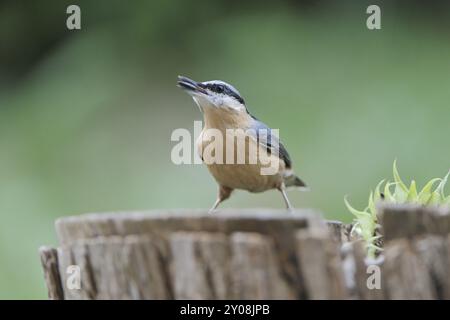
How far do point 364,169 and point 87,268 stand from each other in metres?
4.82

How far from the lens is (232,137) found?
3.99m

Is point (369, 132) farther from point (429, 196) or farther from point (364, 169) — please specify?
point (429, 196)

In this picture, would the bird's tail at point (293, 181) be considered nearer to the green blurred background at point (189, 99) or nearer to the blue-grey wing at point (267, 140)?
the blue-grey wing at point (267, 140)

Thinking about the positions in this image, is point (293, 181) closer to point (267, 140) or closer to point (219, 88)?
point (267, 140)

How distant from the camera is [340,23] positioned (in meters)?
7.73

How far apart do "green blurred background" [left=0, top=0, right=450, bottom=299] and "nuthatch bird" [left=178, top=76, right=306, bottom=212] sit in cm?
198

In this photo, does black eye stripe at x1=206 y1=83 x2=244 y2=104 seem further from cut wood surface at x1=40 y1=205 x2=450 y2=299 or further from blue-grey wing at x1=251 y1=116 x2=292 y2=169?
cut wood surface at x1=40 y1=205 x2=450 y2=299

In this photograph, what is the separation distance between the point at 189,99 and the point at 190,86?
145 inches

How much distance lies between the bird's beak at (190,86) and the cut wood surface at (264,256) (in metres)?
2.12

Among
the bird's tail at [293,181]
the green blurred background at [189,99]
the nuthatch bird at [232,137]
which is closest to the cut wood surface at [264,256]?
the nuthatch bird at [232,137]

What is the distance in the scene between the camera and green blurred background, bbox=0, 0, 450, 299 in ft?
21.2

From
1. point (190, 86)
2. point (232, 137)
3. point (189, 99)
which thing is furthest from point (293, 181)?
point (189, 99)

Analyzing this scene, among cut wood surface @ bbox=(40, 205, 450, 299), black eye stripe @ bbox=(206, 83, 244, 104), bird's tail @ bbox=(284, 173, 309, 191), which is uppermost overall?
black eye stripe @ bbox=(206, 83, 244, 104)

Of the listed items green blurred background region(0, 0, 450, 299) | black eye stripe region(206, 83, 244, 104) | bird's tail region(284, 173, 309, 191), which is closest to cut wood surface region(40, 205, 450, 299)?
black eye stripe region(206, 83, 244, 104)
